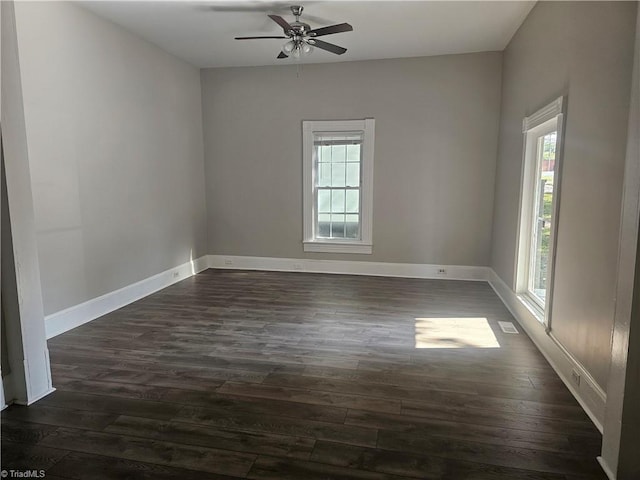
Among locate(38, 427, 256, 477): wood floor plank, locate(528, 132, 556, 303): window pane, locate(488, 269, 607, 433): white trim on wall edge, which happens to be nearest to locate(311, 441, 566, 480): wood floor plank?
locate(38, 427, 256, 477): wood floor plank

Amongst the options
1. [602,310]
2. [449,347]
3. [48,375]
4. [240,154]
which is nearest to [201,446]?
[48,375]

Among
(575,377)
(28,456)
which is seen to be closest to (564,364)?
(575,377)

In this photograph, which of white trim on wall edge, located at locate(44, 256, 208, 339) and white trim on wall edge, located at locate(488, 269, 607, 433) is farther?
white trim on wall edge, located at locate(44, 256, 208, 339)

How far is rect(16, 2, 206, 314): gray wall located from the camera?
11.6ft

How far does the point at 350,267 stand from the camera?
6152mm

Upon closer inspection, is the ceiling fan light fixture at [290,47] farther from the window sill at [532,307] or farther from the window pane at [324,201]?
the window sill at [532,307]

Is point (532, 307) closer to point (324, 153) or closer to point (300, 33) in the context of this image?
point (300, 33)

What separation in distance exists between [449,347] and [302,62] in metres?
4.41

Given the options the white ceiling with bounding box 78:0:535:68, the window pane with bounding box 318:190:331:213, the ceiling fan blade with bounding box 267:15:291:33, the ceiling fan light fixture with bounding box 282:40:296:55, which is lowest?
the window pane with bounding box 318:190:331:213

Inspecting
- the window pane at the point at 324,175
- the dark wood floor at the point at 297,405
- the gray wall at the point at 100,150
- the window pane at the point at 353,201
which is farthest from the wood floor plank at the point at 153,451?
the window pane at the point at 324,175

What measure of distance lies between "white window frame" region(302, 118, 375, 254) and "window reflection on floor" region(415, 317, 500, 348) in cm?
221

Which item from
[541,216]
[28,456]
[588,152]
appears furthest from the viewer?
[541,216]

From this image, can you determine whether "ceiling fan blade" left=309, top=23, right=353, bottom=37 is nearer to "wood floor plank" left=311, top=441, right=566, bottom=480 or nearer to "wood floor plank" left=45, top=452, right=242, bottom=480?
"wood floor plank" left=311, top=441, right=566, bottom=480

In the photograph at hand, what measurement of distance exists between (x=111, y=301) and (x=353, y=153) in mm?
3744
